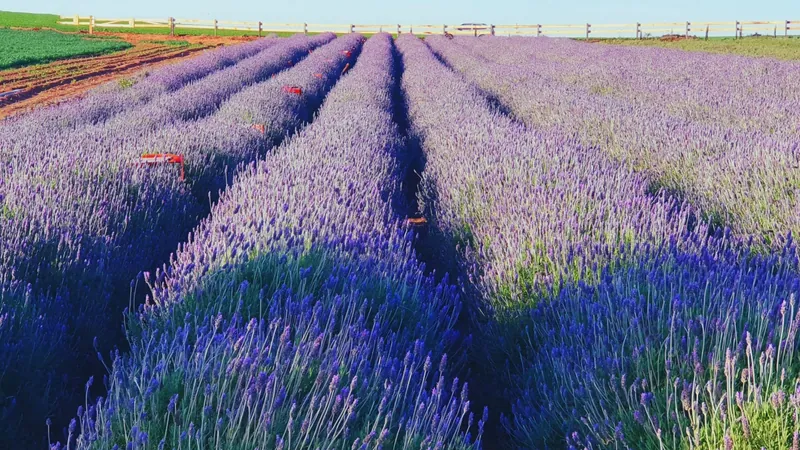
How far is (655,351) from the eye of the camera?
5.87ft

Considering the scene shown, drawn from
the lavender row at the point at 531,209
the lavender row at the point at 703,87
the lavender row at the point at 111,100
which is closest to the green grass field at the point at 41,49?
the lavender row at the point at 111,100

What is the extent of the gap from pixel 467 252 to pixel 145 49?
25.5 m

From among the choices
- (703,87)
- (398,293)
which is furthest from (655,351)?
(703,87)

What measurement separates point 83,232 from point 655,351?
7.58 feet

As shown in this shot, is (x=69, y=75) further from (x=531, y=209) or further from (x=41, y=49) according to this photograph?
(x=531, y=209)

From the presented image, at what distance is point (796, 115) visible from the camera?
590cm

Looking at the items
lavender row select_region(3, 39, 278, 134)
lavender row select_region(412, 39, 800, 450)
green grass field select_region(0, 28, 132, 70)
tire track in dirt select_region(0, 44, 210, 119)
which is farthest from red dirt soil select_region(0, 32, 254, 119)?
lavender row select_region(412, 39, 800, 450)

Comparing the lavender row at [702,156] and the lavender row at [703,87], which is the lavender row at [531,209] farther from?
the lavender row at [703,87]

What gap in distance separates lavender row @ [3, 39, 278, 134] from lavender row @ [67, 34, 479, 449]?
3886 mm

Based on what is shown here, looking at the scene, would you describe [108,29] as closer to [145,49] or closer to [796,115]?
[145,49]

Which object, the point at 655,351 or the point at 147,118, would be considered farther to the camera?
the point at 147,118

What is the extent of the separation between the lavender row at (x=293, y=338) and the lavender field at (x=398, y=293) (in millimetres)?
11

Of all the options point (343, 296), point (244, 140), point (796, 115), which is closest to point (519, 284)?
point (343, 296)

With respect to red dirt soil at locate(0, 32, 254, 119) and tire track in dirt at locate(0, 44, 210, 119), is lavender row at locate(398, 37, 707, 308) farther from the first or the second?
tire track in dirt at locate(0, 44, 210, 119)
